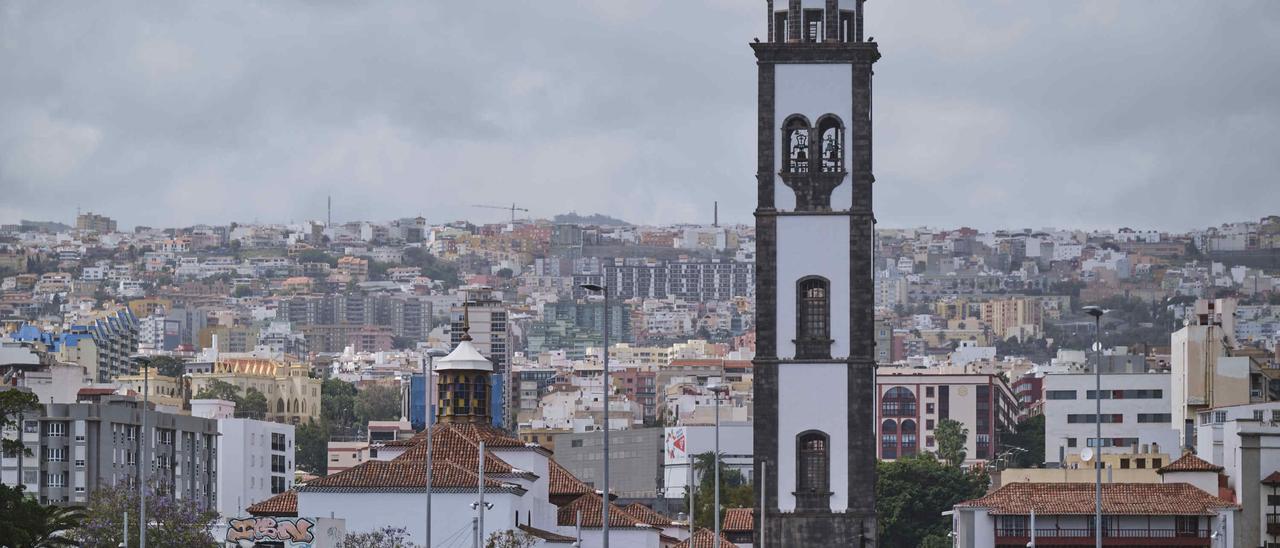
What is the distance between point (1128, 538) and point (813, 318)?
3579 cm

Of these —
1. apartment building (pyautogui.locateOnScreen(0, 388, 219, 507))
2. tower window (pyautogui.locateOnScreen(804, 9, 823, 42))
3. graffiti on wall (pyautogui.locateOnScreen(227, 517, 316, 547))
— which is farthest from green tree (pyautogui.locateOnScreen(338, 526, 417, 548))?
apartment building (pyautogui.locateOnScreen(0, 388, 219, 507))

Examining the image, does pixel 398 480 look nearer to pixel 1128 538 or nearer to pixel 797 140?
pixel 797 140

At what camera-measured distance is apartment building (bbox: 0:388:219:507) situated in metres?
141

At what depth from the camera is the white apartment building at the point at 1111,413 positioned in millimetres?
171250

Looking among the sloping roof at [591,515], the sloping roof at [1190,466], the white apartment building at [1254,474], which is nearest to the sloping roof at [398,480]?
the sloping roof at [591,515]

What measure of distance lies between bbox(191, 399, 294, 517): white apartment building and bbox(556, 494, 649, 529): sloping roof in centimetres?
6521

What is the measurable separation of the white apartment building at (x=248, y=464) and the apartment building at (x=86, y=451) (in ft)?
49.9

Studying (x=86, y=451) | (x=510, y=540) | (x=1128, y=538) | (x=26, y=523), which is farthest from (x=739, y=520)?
(x=26, y=523)

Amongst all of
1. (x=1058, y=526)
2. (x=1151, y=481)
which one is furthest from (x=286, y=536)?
(x=1151, y=481)

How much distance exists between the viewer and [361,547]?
85.8 meters

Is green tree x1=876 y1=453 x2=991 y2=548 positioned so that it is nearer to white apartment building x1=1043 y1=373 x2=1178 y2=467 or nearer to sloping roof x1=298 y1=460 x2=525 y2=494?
white apartment building x1=1043 y1=373 x2=1178 y2=467

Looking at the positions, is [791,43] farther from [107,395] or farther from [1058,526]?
[107,395]

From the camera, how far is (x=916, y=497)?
161 metres

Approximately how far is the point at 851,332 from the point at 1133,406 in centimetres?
9312
